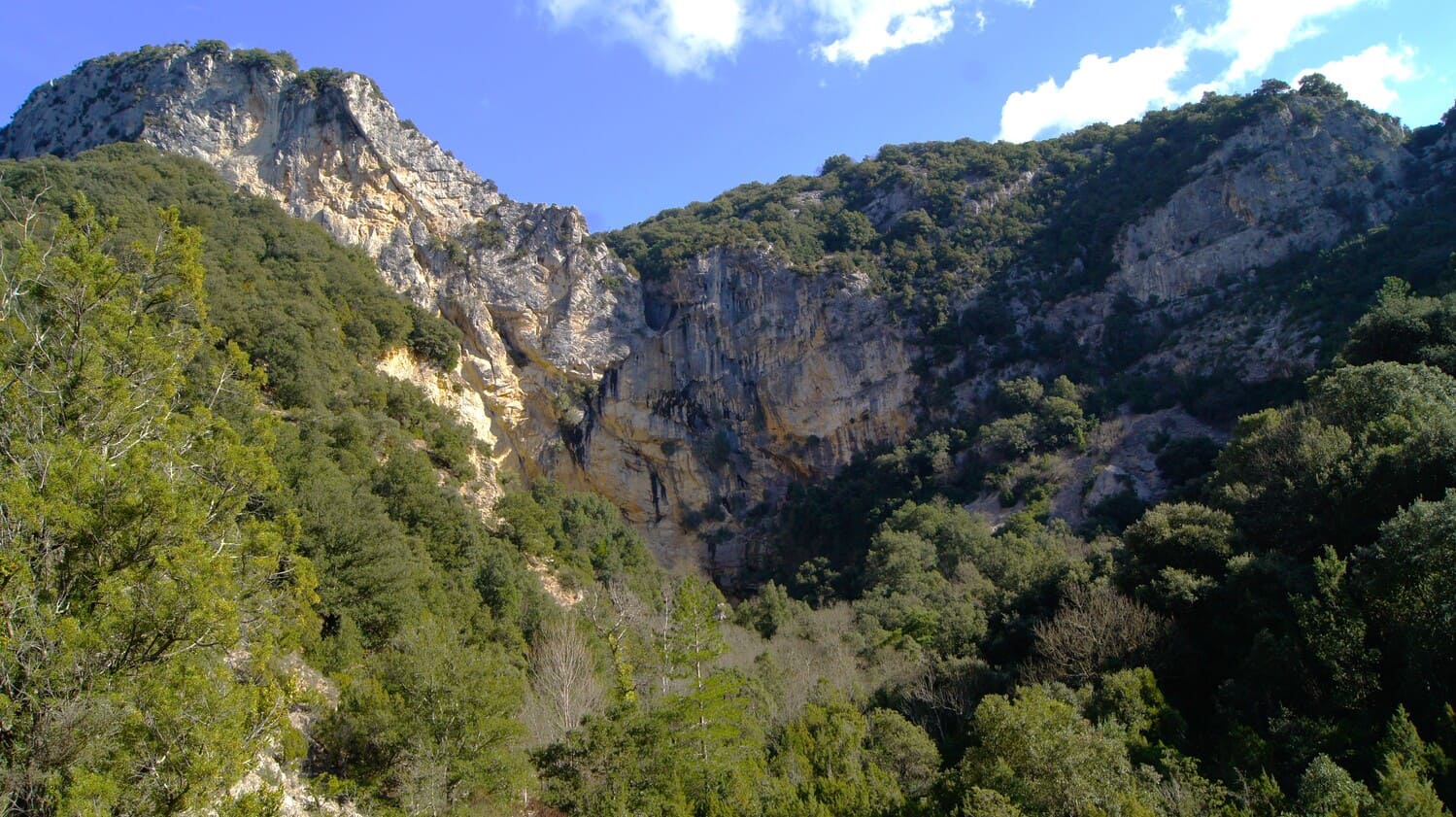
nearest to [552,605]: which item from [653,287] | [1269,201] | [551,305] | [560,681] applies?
[560,681]

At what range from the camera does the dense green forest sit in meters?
8.60

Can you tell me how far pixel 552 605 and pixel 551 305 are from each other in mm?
24848

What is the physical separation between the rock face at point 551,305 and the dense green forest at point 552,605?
5.15 metres

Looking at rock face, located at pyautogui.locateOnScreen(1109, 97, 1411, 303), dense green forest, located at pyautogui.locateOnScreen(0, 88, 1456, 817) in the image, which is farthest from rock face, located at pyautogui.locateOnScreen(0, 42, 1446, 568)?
dense green forest, located at pyautogui.locateOnScreen(0, 88, 1456, 817)

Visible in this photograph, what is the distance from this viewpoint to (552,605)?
1072 inches

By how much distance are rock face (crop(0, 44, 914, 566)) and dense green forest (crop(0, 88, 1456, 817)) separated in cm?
515

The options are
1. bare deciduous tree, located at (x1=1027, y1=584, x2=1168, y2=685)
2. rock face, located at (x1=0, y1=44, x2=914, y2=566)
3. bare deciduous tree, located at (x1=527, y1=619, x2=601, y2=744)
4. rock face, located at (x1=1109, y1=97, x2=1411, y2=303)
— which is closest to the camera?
bare deciduous tree, located at (x1=1027, y1=584, x2=1168, y2=685)

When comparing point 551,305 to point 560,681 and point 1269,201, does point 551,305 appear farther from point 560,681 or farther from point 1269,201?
point 1269,201

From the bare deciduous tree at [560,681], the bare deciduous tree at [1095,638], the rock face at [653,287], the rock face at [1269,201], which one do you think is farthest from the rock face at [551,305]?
the bare deciduous tree at [1095,638]

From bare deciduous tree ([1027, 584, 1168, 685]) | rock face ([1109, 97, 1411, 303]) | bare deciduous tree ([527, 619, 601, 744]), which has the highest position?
rock face ([1109, 97, 1411, 303])

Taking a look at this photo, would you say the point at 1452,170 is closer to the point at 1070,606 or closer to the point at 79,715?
the point at 1070,606

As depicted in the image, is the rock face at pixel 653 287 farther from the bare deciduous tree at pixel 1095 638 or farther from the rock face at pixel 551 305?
the bare deciduous tree at pixel 1095 638

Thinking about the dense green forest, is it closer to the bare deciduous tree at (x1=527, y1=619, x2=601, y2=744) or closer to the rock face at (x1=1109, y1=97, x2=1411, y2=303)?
the bare deciduous tree at (x1=527, y1=619, x2=601, y2=744)

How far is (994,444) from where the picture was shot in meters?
43.8
